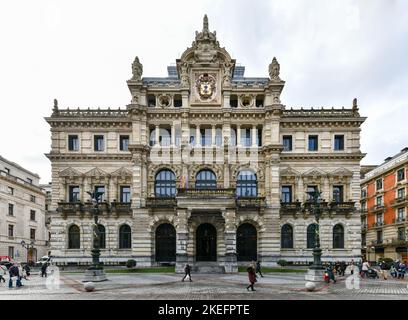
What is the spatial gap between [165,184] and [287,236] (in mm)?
16250

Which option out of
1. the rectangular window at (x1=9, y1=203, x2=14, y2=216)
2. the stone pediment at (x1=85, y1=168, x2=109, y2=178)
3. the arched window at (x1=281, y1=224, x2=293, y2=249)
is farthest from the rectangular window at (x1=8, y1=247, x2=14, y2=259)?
the arched window at (x1=281, y1=224, x2=293, y2=249)

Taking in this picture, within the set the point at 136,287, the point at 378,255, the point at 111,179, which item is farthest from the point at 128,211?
the point at 378,255

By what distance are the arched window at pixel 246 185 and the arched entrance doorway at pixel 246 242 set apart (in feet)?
12.4

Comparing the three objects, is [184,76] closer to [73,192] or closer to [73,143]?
[73,143]

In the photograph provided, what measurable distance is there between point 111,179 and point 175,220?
9.63m

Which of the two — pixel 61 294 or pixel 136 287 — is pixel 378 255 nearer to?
pixel 136 287

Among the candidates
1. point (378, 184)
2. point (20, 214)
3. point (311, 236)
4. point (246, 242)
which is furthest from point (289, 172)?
point (20, 214)

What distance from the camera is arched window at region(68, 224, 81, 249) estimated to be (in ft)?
143

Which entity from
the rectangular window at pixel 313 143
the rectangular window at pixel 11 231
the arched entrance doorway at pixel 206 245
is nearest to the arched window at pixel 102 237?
the arched entrance doorway at pixel 206 245

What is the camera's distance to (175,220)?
139ft

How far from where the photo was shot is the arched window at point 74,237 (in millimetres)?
43625

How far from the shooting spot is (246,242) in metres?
43.2

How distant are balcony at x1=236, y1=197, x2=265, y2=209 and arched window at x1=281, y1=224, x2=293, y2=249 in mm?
4463

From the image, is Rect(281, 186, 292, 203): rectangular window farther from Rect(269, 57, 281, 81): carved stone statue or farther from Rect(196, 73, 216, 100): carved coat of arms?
Rect(196, 73, 216, 100): carved coat of arms
